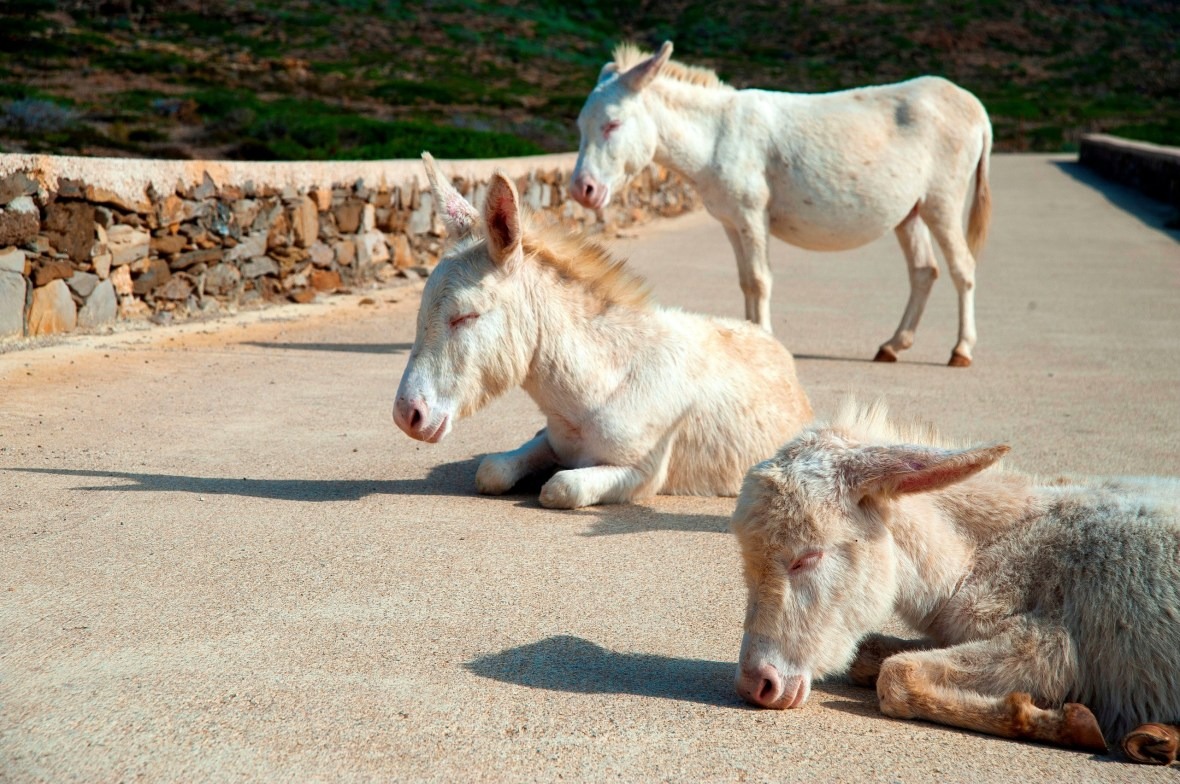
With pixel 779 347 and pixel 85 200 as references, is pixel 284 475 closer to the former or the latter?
pixel 779 347

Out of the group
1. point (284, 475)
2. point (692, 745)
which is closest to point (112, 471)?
point (284, 475)

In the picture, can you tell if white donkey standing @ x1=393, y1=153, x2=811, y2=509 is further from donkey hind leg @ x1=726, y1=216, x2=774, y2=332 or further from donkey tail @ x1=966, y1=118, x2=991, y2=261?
donkey tail @ x1=966, y1=118, x2=991, y2=261

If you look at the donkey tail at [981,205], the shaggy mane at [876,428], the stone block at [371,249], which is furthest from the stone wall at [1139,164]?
the shaggy mane at [876,428]

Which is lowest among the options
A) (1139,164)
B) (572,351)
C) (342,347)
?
(342,347)

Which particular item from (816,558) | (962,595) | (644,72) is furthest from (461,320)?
(644,72)

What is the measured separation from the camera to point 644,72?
27.6 ft

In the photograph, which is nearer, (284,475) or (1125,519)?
(1125,519)

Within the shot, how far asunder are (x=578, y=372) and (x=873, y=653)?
2.06 m

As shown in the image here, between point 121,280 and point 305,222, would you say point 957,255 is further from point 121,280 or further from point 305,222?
point 121,280

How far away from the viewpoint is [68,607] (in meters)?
3.95

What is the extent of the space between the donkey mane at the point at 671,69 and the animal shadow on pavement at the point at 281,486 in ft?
13.5

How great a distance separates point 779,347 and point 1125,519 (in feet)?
9.01

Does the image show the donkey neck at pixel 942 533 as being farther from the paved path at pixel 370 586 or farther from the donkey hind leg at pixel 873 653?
the paved path at pixel 370 586

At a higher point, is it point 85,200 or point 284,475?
point 85,200
